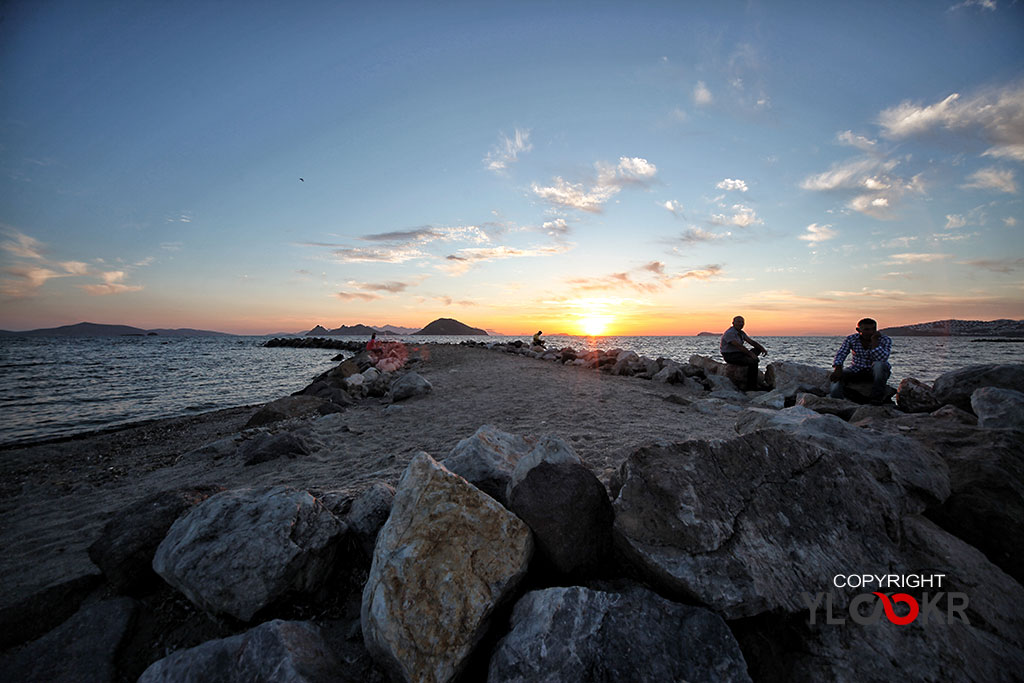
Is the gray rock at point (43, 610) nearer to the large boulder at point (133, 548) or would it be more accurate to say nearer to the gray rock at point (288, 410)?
the large boulder at point (133, 548)

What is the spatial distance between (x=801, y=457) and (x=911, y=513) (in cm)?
82

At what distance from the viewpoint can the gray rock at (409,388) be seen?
10.6 meters

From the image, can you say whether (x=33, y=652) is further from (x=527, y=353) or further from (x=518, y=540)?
(x=527, y=353)

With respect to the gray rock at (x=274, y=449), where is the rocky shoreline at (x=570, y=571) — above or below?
above

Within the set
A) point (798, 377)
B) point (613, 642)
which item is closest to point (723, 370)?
point (798, 377)

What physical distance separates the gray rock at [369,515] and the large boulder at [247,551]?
13 cm

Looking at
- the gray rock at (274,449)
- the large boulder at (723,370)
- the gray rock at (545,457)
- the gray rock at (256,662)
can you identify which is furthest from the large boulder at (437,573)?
the large boulder at (723,370)

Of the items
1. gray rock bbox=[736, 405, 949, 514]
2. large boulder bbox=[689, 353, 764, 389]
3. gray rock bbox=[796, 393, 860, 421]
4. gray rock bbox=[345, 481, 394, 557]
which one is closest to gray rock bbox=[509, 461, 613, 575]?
gray rock bbox=[345, 481, 394, 557]

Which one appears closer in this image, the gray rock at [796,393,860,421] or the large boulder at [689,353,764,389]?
the gray rock at [796,393,860,421]

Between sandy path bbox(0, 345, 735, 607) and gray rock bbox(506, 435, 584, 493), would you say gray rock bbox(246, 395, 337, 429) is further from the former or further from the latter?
gray rock bbox(506, 435, 584, 493)

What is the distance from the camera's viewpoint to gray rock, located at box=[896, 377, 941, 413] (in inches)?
281

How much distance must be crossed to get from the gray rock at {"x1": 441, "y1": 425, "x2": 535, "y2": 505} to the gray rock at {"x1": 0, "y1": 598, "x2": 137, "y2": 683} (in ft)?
7.59

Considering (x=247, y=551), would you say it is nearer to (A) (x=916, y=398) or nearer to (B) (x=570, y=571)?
(B) (x=570, y=571)

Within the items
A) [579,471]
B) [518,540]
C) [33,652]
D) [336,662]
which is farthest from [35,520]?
[579,471]
